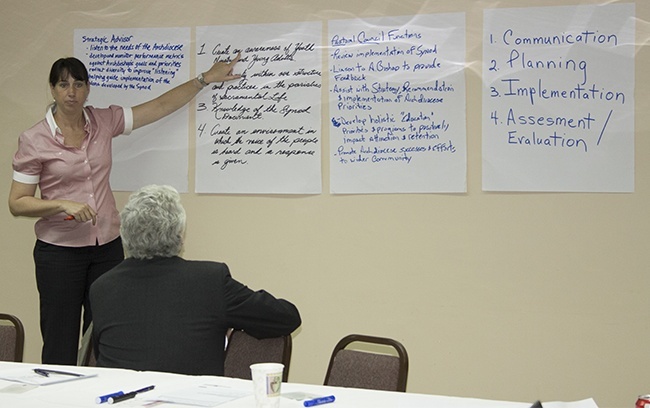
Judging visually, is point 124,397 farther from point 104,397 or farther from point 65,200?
point 65,200

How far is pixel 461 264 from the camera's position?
156 inches

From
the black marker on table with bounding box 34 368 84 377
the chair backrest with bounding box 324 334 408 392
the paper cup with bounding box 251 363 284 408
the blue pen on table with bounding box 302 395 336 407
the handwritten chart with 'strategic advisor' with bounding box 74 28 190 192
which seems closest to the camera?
the paper cup with bounding box 251 363 284 408

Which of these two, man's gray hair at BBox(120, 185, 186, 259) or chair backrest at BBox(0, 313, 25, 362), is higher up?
man's gray hair at BBox(120, 185, 186, 259)

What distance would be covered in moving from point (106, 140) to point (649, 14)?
8.45ft

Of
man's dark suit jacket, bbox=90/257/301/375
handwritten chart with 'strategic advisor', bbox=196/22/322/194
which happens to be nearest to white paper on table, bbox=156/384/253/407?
man's dark suit jacket, bbox=90/257/301/375

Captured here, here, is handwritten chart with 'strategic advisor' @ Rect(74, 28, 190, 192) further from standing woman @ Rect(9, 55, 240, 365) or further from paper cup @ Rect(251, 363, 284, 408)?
paper cup @ Rect(251, 363, 284, 408)

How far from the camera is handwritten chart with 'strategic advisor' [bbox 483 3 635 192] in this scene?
3.75 meters

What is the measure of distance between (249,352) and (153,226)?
55cm

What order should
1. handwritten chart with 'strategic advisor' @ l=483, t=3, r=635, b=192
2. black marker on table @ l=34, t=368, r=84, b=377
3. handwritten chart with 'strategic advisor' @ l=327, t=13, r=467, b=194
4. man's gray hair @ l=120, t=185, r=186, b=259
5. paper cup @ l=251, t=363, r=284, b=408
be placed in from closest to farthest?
paper cup @ l=251, t=363, r=284, b=408 → black marker on table @ l=34, t=368, r=84, b=377 → man's gray hair @ l=120, t=185, r=186, b=259 → handwritten chart with 'strategic advisor' @ l=483, t=3, r=635, b=192 → handwritten chart with 'strategic advisor' @ l=327, t=13, r=467, b=194

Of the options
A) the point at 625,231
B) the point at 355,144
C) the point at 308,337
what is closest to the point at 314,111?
the point at 355,144

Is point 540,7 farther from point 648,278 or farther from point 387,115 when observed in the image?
point 648,278

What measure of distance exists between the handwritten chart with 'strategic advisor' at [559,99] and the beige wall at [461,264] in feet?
0.17

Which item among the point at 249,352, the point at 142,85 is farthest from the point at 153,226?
the point at 142,85

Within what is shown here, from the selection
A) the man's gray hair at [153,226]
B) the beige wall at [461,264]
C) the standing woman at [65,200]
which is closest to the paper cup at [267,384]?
the man's gray hair at [153,226]
